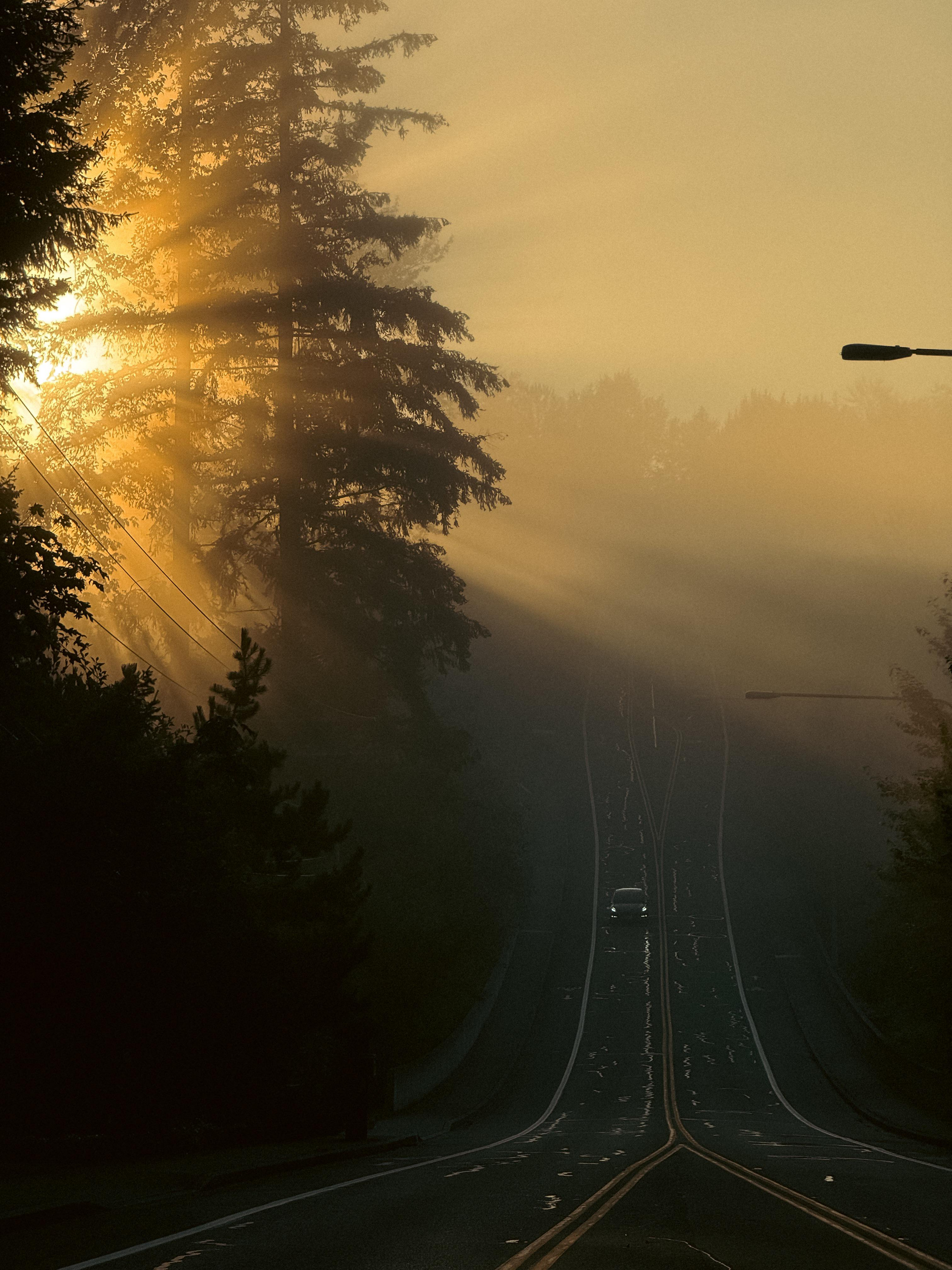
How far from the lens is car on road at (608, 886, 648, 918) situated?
55062 mm

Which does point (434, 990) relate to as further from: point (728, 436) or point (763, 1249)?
point (728, 436)

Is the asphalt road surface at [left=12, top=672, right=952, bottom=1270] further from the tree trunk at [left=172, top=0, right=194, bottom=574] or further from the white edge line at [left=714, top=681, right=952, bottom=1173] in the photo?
the tree trunk at [left=172, top=0, right=194, bottom=574]

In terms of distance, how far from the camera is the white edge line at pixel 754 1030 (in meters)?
23.5

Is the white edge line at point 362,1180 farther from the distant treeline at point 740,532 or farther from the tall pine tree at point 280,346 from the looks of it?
the distant treeline at point 740,532

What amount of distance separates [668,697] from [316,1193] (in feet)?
253

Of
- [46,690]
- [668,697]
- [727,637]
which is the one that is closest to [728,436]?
[727,637]

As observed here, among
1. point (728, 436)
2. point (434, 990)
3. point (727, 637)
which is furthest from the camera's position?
point (728, 436)

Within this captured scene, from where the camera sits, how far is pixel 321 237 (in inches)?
1321

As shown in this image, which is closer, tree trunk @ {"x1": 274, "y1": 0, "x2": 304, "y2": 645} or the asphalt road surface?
the asphalt road surface

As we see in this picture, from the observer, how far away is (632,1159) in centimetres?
1928

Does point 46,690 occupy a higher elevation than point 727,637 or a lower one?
lower

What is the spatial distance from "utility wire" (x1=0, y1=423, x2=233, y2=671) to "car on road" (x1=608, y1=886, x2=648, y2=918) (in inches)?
1007

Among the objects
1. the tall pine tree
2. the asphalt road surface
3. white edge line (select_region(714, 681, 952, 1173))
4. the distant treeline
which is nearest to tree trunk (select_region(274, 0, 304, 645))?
the tall pine tree

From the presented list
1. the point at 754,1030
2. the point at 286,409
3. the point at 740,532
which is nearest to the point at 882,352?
the point at 286,409
